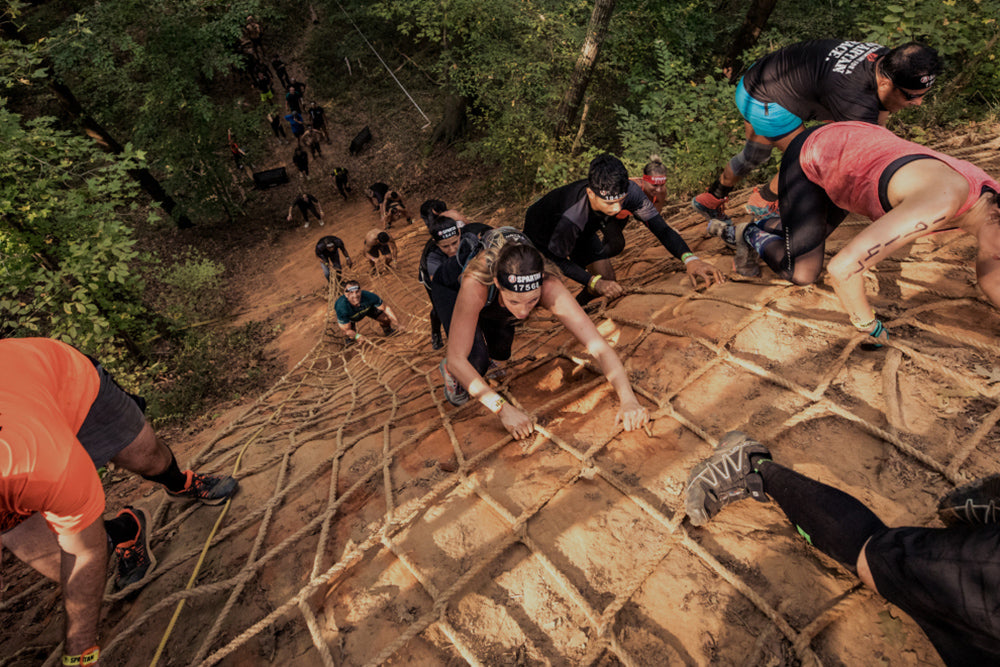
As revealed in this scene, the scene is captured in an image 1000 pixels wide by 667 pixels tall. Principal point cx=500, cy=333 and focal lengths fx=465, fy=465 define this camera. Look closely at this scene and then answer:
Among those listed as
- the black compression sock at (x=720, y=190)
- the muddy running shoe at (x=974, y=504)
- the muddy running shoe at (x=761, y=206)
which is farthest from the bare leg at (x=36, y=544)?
the black compression sock at (x=720, y=190)

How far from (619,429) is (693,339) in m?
0.74

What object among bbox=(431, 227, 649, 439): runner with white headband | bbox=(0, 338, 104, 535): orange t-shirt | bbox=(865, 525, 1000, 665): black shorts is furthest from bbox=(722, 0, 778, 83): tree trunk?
bbox=(0, 338, 104, 535): orange t-shirt

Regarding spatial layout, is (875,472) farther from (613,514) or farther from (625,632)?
(625,632)

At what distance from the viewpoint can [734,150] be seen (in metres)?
4.80

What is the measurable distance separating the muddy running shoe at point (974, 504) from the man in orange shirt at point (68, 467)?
2.60m

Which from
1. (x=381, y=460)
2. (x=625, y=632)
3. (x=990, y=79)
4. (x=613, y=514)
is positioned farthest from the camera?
(x=990, y=79)

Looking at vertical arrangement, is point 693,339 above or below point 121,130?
above

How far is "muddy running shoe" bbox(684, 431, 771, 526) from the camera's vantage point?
5.43 ft

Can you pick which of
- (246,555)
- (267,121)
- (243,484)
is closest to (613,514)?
(246,555)

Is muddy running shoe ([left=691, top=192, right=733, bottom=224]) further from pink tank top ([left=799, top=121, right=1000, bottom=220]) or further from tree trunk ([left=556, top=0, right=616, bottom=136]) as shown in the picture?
tree trunk ([left=556, top=0, right=616, bottom=136])

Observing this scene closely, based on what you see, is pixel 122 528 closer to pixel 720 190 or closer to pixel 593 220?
pixel 593 220

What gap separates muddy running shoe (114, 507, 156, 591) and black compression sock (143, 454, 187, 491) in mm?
170

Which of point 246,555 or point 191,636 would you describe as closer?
point 191,636

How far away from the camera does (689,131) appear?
5.20 m
